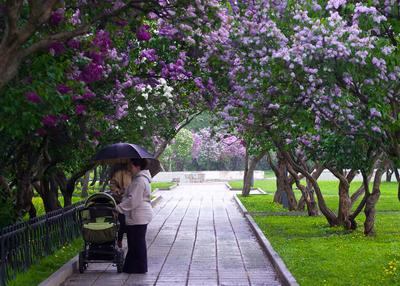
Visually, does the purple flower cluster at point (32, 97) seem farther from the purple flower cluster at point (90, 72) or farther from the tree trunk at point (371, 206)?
the tree trunk at point (371, 206)

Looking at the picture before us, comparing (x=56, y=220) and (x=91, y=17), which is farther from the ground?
(x=91, y=17)

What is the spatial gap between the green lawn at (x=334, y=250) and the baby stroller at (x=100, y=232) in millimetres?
2666

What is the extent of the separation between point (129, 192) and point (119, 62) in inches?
96.6

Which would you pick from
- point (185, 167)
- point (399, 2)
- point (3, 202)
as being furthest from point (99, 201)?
point (185, 167)

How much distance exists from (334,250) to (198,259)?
270cm

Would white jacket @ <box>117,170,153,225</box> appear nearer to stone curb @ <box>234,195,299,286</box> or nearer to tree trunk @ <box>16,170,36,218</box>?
stone curb @ <box>234,195,299,286</box>

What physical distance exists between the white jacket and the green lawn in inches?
91.9

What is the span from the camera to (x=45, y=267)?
1113cm

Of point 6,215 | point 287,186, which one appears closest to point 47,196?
point 6,215

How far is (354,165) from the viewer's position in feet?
47.9

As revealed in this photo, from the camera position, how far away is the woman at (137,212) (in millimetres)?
10547

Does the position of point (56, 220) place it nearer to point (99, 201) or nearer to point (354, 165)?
point (99, 201)

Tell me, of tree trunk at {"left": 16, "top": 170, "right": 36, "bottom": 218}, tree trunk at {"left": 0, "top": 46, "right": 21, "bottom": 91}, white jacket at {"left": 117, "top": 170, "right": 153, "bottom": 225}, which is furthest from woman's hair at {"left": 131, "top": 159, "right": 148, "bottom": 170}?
tree trunk at {"left": 16, "top": 170, "right": 36, "bottom": 218}

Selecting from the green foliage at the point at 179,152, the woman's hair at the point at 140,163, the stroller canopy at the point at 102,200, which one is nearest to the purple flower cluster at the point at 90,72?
the woman's hair at the point at 140,163
